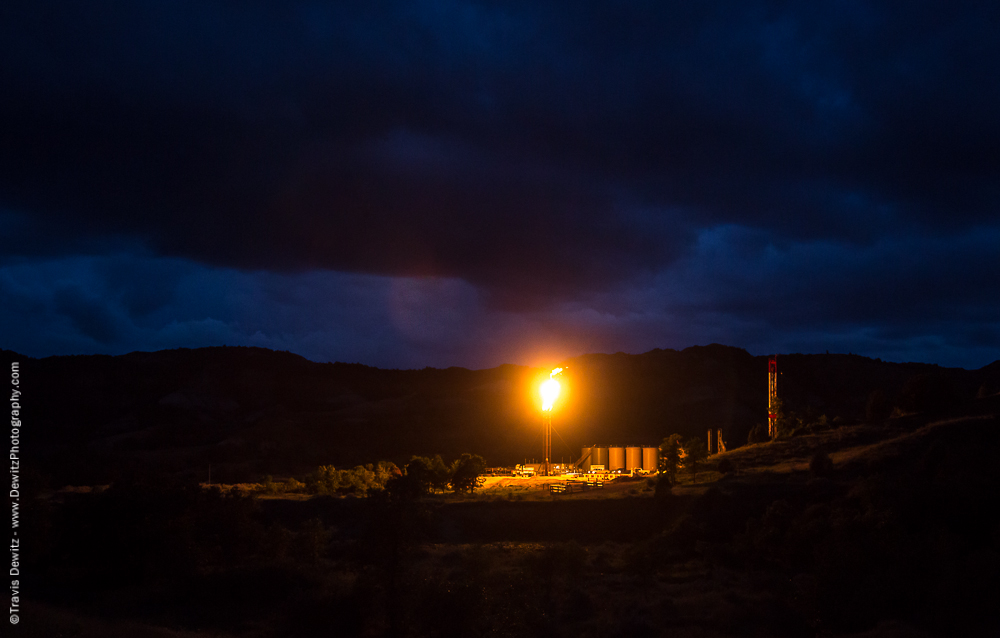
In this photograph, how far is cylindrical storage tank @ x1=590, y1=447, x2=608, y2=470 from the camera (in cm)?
8212

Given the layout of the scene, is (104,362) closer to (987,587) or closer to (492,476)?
(492,476)

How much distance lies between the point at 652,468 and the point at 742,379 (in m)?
73.9

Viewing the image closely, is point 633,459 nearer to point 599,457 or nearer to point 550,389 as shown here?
point 599,457

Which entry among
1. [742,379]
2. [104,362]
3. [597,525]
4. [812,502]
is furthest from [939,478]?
[104,362]

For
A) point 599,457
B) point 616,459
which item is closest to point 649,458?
point 616,459

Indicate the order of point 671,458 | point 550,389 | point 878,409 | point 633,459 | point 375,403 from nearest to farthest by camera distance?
point 671,458 → point 878,409 → point 550,389 → point 633,459 → point 375,403

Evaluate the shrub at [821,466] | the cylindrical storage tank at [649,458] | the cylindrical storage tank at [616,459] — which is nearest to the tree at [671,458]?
the shrub at [821,466]

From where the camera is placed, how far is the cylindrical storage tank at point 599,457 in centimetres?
8212

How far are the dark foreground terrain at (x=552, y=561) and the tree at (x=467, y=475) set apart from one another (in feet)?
25.0

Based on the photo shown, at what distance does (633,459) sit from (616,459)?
2.27 metres

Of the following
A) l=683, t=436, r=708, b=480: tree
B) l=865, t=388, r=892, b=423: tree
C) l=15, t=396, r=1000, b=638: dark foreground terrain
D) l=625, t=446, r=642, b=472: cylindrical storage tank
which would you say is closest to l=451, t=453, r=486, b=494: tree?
l=15, t=396, r=1000, b=638: dark foreground terrain

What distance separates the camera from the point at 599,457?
8331cm

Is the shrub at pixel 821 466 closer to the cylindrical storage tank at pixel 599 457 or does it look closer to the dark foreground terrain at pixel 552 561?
the dark foreground terrain at pixel 552 561

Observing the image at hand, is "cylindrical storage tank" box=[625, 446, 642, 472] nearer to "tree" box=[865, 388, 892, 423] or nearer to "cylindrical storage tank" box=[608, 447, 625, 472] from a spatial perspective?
"cylindrical storage tank" box=[608, 447, 625, 472]
